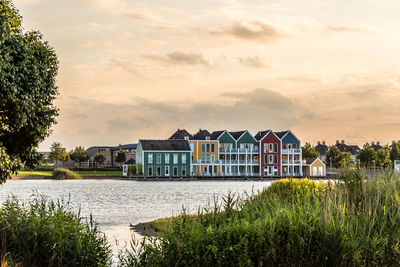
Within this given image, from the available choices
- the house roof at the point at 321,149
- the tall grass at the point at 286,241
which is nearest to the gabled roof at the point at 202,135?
the house roof at the point at 321,149

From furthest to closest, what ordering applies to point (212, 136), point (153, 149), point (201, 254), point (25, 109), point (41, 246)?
point (212, 136) < point (153, 149) < point (25, 109) < point (41, 246) < point (201, 254)

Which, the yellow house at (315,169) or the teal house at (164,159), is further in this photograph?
the yellow house at (315,169)

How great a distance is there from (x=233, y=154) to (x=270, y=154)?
6.98m

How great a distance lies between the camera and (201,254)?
8.19 m

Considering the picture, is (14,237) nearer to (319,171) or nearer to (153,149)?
(153,149)

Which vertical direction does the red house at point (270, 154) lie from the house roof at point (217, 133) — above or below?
below

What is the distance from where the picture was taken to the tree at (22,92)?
15.1m

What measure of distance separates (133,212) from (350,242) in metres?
21.6

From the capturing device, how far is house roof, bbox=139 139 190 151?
293ft

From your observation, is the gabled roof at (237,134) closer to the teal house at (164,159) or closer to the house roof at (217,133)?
the house roof at (217,133)

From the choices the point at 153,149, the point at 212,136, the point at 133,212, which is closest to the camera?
the point at 133,212

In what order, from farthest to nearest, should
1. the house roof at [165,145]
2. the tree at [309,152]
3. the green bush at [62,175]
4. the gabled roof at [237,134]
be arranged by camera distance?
the tree at [309,152]
the gabled roof at [237,134]
the house roof at [165,145]
the green bush at [62,175]

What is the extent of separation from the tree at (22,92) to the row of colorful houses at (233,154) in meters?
71.8

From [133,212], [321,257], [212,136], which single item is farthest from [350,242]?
[212,136]
